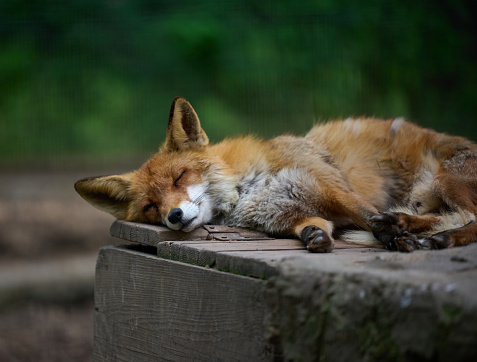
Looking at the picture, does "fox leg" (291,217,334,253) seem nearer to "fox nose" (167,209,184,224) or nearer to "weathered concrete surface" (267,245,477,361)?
"weathered concrete surface" (267,245,477,361)

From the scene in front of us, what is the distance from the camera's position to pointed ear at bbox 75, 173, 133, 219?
8.95 feet

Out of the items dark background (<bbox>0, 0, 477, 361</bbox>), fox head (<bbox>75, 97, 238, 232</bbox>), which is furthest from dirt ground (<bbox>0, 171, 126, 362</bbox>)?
fox head (<bbox>75, 97, 238, 232</bbox>)

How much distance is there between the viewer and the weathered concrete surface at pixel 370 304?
1160 mm

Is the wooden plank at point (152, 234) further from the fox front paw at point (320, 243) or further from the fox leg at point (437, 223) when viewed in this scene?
the fox leg at point (437, 223)

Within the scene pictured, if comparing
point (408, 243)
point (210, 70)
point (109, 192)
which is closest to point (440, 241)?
point (408, 243)

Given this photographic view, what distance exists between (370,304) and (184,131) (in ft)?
5.70

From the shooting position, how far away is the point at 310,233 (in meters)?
2.19

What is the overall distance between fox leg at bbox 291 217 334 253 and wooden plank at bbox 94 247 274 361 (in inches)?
16.6

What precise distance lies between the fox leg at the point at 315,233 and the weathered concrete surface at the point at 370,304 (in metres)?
0.24

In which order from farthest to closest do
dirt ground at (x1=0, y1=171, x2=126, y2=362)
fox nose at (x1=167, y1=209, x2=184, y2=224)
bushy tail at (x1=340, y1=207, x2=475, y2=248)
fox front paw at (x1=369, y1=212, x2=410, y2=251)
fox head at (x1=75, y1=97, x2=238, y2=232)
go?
1. dirt ground at (x1=0, y1=171, x2=126, y2=362)
2. fox head at (x1=75, y1=97, x2=238, y2=232)
3. fox nose at (x1=167, y1=209, x2=184, y2=224)
4. bushy tail at (x1=340, y1=207, x2=475, y2=248)
5. fox front paw at (x1=369, y1=212, x2=410, y2=251)

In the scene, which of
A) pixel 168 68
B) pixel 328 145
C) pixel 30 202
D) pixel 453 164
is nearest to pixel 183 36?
pixel 168 68

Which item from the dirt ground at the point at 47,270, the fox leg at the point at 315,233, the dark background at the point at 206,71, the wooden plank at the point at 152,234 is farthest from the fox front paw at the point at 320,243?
the dark background at the point at 206,71

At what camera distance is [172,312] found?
201cm

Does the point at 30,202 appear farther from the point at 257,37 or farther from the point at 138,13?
the point at 257,37
